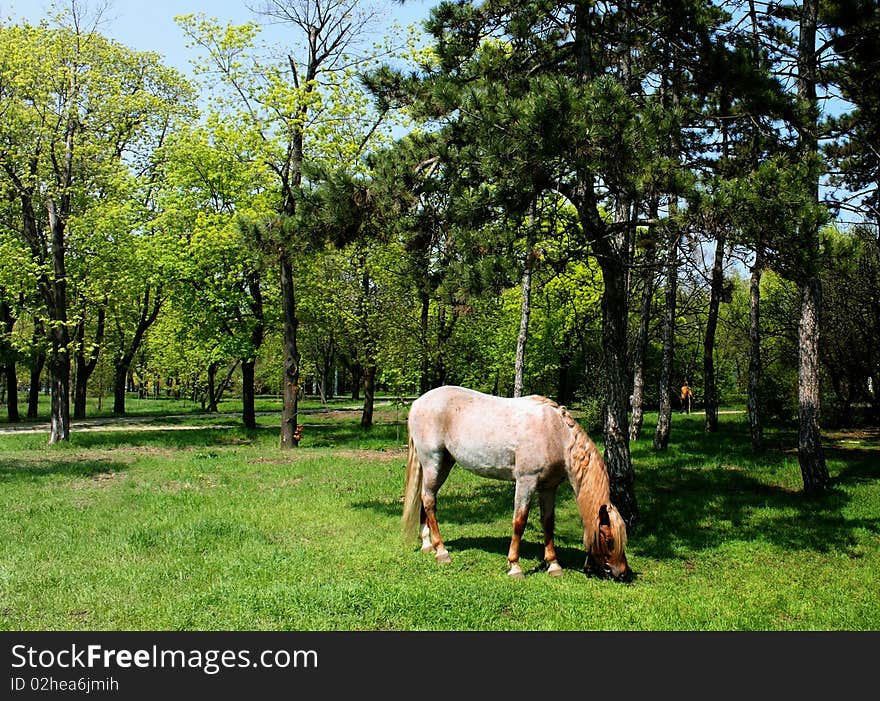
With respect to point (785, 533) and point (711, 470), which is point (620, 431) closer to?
point (785, 533)

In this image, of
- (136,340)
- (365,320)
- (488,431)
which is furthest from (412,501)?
(136,340)

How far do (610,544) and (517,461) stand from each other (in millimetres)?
1392

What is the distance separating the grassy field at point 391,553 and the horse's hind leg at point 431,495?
0.27 meters

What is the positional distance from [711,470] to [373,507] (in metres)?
7.65

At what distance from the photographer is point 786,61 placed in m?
11.7

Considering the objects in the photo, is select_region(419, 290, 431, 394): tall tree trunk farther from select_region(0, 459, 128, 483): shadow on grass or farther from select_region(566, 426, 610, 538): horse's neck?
select_region(566, 426, 610, 538): horse's neck

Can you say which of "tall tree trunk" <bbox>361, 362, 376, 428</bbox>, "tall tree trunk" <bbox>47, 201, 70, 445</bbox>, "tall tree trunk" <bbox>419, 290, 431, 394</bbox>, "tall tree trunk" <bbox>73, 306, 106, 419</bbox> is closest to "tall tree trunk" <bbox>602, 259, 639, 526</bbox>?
"tall tree trunk" <bbox>419, 290, 431, 394</bbox>

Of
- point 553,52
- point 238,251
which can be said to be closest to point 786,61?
point 553,52

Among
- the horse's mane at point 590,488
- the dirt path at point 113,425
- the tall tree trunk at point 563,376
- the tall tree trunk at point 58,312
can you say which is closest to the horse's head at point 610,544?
the horse's mane at point 590,488

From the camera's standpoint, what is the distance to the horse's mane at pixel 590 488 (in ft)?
24.1

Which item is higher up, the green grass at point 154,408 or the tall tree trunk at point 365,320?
the tall tree trunk at point 365,320

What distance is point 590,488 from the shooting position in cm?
743

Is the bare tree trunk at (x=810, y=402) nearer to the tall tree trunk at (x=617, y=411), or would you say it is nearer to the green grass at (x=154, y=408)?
the tall tree trunk at (x=617, y=411)

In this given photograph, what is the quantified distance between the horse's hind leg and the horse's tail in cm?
11
